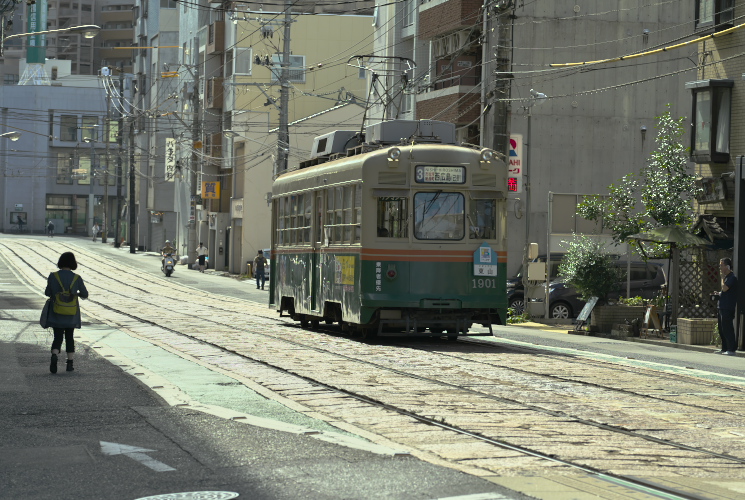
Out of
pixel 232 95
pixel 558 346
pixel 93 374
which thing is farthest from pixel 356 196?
pixel 232 95

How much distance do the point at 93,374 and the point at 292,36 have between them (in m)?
55.1

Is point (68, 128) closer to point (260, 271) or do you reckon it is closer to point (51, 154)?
point (51, 154)

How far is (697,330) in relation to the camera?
79.0 ft

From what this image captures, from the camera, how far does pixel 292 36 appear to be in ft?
227

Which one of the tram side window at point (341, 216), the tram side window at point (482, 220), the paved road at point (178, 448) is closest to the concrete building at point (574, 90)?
the tram side window at point (341, 216)

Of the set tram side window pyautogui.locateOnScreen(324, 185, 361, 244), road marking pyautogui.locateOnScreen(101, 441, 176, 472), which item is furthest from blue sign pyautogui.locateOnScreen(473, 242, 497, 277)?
road marking pyautogui.locateOnScreen(101, 441, 176, 472)

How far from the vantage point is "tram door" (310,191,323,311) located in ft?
77.5

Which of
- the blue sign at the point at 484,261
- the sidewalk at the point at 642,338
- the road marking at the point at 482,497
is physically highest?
the blue sign at the point at 484,261

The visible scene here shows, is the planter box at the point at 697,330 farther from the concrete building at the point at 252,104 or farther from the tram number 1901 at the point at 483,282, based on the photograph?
the concrete building at the point at 252,104

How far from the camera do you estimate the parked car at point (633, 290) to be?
Result: 33312 mm

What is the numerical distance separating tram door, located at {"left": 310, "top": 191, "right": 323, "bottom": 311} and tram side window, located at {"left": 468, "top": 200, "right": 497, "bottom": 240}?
143 inches

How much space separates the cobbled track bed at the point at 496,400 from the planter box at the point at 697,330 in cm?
457

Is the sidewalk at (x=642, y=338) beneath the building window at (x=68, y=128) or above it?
beneath

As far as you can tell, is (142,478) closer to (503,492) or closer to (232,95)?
(503,492)
